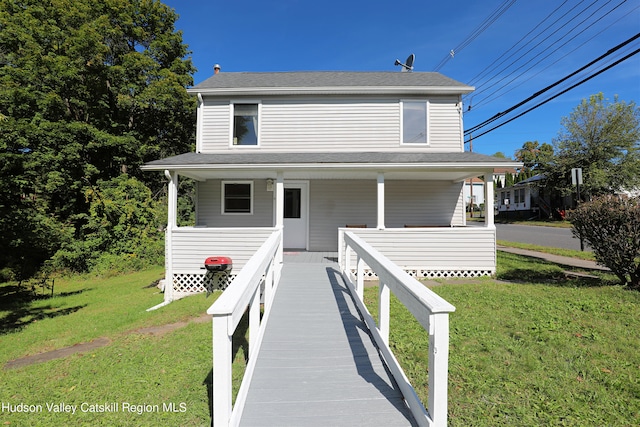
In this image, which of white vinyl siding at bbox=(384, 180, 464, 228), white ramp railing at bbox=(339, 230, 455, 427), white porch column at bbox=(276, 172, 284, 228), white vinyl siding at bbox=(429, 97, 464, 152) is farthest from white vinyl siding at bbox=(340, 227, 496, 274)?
white ramp railing at bbox=(339, 230, 455, 427)

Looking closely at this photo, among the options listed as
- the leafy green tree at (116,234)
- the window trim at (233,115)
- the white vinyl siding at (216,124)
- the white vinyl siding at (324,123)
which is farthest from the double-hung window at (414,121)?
the leafy green tree at (116,234)

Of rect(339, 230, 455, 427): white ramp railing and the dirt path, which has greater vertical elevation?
rect(339, 230, 455, 427): white ramp railing

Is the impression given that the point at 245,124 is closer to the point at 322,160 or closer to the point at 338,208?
the point at 322,160

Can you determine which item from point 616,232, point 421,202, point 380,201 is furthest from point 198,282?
point 616,232

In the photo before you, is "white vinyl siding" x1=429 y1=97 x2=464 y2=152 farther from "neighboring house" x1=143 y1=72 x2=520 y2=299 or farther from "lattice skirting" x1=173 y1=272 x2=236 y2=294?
"lattice skirting" x1=173 y1=272 x2=236 y2=294

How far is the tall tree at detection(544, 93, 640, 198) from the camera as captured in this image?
25359 mm

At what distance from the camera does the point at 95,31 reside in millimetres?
14164

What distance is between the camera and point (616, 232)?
623 centimetres

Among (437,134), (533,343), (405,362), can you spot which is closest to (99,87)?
(437,134)

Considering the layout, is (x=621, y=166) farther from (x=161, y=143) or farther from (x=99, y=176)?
(x=99, y=176)

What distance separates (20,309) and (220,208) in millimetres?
6177

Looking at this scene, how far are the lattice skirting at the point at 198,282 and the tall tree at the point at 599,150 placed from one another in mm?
30293

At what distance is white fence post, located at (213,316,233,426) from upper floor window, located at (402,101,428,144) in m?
9.35

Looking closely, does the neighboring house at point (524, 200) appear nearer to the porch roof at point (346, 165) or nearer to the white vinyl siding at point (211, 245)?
the porch roof at point (346, 165)
